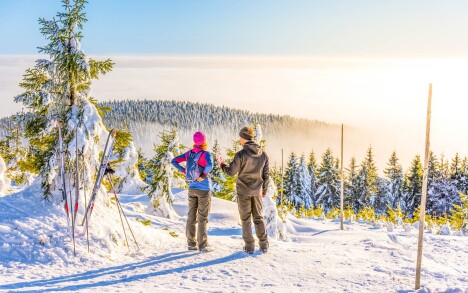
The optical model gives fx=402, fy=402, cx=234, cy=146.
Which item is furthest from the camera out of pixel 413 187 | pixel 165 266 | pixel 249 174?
pixel 413 187

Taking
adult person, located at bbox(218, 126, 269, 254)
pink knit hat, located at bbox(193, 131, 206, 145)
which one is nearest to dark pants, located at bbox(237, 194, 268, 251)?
adult person, located at bbox(218, 126, 269, 254)

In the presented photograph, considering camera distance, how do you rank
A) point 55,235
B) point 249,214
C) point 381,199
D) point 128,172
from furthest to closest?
point 381,199, point 128,172, point 249,214, point 55,235

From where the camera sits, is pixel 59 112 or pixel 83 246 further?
pixel 59 112

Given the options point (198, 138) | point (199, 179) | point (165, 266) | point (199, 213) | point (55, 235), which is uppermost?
point (198, 138)

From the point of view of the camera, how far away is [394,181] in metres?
67.4

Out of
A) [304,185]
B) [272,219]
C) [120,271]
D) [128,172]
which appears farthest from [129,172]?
[304,185]

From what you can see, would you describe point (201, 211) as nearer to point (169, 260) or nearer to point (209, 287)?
point (169, 260)

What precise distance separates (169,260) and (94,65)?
16.3 feet

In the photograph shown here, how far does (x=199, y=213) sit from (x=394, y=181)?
6536 centimetres

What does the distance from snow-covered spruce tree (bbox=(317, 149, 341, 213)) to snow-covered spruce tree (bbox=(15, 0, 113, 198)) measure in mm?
57362

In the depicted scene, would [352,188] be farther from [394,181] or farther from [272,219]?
[272,219]

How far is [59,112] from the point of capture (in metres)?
9.31

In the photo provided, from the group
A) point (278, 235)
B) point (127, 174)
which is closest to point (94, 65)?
point (278, 235)

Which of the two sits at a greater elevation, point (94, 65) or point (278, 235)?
point (94, 65)
